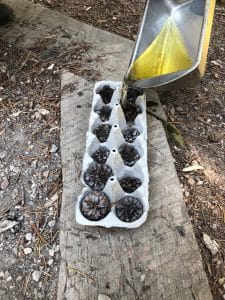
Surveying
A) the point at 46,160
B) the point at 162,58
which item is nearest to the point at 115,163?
the point at 46,160

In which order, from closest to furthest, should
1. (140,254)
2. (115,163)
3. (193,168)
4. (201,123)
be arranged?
(140,254) < (115,163) < (193,168) < (201,123)

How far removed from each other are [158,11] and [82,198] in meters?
0.87

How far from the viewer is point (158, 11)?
1720mm

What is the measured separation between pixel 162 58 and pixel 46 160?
59cm

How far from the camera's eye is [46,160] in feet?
5.03

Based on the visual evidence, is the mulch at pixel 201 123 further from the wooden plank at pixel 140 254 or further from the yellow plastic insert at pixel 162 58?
the yellow plastic insert at pixel 162 58

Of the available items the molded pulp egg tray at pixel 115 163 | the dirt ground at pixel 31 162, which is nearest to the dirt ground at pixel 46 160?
the dirt ground at pixel 31 162

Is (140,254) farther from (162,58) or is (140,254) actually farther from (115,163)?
(162,58)

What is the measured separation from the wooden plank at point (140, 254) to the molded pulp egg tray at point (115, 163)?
0.15 ft

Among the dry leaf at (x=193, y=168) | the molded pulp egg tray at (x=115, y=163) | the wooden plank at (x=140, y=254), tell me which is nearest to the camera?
the wooden plank at (x=140, y=254)

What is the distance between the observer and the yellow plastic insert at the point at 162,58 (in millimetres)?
1553

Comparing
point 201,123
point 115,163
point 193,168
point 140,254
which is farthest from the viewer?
point 201,123

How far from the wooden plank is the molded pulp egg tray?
5 centimetres

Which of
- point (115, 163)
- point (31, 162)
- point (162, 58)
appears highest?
point (162, 58)
